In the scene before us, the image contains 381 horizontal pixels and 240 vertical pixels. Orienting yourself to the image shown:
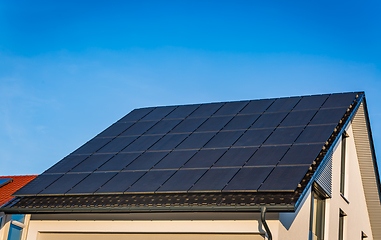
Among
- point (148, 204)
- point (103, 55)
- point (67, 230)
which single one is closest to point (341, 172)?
point (148, 204)

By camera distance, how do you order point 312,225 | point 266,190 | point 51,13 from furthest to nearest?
point 51,13
point 312,225
point 266,190

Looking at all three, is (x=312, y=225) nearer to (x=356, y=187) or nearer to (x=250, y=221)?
(x=250, y=221)

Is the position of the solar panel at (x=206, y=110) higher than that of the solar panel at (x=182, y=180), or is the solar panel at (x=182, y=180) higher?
the solar panel at (x=206, y=110)

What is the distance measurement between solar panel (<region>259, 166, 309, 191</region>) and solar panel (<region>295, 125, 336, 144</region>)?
1.47m

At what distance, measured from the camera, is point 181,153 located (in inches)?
448

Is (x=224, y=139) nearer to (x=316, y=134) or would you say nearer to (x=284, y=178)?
(x=316, y=134)

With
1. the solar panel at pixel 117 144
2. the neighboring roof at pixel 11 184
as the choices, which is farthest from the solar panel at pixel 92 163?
the neighboring roof at pixel 11 184

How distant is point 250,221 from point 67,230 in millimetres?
4568

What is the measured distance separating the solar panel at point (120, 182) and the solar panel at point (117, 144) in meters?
1.85

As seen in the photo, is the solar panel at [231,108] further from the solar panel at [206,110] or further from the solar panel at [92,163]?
the solar panel at [92,163]

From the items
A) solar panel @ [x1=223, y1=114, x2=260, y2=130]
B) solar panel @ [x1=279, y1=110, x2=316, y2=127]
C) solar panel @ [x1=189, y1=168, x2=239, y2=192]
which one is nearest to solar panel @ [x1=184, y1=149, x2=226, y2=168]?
solar panel @ [x1=189, y1=168, x2=239, y2=192]

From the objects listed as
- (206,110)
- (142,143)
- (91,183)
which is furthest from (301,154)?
(206,110)

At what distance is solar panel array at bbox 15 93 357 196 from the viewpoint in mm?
9500

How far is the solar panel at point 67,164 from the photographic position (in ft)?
39.3
